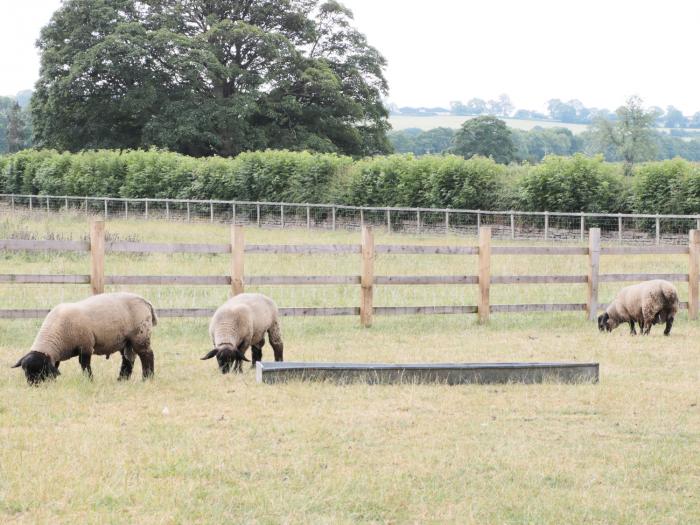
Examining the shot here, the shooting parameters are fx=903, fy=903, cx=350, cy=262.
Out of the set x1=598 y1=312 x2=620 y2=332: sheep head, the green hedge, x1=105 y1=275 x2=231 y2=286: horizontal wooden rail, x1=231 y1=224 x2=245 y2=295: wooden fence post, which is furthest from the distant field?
x1=105 y1=275 x2=231 y2=286: horizontal wooden rail

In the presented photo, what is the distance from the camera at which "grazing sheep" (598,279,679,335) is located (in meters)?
12.8

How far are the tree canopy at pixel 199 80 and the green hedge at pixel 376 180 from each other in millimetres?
5090

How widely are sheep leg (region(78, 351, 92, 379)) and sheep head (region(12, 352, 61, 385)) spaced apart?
0.35m

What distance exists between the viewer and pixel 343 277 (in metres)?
13.2

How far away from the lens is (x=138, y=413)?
764cm

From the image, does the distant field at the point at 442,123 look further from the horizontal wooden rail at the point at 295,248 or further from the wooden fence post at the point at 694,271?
the horizontal wooden rail at the point at 295,248

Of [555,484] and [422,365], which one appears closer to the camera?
[555,484]

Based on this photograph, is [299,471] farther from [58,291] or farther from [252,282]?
[58,291]

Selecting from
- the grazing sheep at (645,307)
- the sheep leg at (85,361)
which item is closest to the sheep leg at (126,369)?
the sheep leg at (85,361)

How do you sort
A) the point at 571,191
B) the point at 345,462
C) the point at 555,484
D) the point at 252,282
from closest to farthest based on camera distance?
the point at 555,484, the point at 345,462, the point at 252,282, the point at 571,191

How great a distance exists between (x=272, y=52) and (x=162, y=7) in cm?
786

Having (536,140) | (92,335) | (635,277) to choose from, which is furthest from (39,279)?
(536,140)

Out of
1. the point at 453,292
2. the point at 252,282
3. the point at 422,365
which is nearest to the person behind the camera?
the point at 422,365

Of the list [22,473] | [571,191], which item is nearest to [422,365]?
[22,473]
